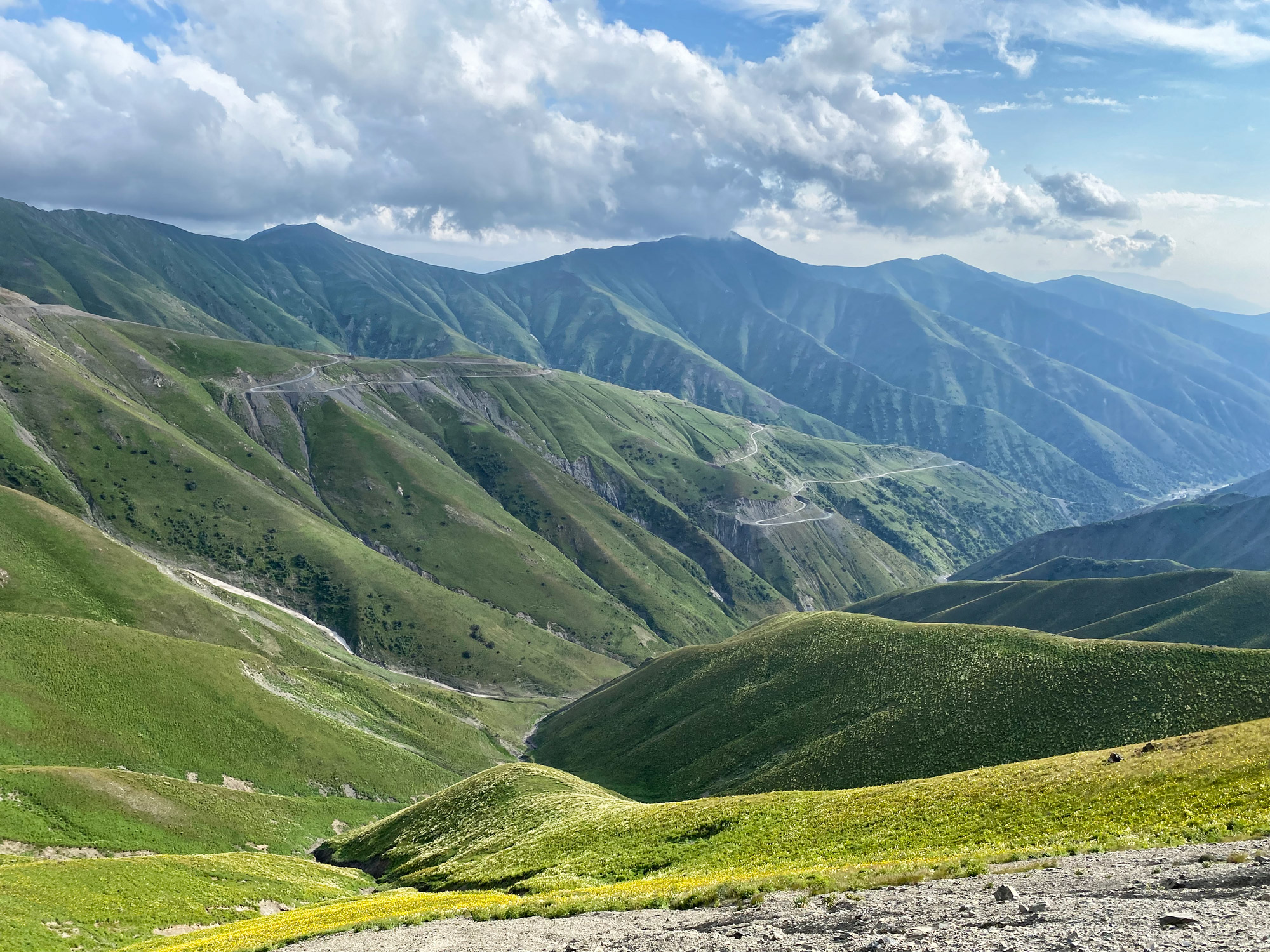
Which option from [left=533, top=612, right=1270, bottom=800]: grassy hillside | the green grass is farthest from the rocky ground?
[left=533, top=612, right=1270, bottom=800]: grassy hillside

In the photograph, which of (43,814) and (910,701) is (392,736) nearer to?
(43,814)

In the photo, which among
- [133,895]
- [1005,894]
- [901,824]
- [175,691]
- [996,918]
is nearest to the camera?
[996,918]

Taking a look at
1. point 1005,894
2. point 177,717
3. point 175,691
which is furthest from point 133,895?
point 175,691

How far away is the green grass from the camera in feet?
123

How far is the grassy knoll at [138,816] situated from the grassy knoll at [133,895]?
44.8 ft

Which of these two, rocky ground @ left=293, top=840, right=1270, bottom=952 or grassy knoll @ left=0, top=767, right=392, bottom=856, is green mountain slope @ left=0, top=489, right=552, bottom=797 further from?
rocky ground @ left=293, top=840, right=1270, bottom=952

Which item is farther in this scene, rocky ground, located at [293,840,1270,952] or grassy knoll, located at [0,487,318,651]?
grassy knoll, located at [0,487,318,651]

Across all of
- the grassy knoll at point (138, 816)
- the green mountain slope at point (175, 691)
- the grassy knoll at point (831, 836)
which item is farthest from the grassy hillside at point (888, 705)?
the grassy knoll at point (138, 816)

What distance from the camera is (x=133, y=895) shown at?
57.2 m

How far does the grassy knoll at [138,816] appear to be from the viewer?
73.1 m

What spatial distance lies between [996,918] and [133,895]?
59.9 meters

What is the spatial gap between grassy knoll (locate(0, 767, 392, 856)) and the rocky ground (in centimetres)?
5548

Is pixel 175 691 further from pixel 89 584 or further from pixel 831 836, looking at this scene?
A: pixel 831 836

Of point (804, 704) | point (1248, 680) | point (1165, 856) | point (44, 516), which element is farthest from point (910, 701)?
→ point (44, 516)
